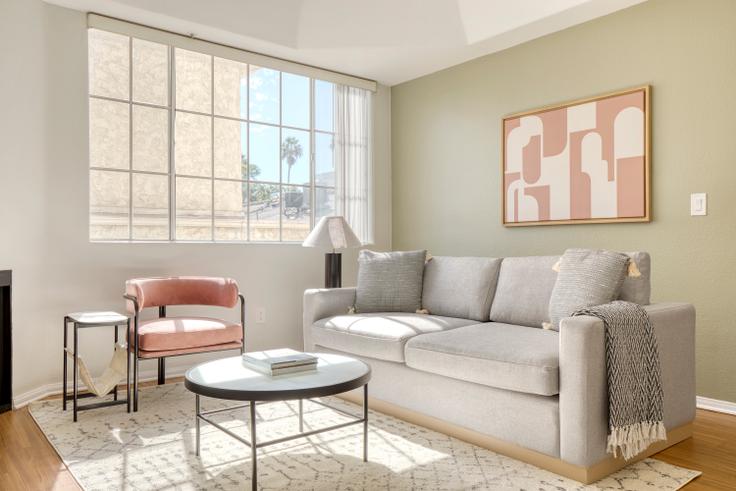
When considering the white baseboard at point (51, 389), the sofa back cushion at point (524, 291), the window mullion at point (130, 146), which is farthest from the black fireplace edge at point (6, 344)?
the sofa back cushion at point (524, 291)

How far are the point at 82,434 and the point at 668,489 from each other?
8.62ft

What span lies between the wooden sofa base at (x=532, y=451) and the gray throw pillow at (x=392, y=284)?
77 centimetres

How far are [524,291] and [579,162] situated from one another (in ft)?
3.84

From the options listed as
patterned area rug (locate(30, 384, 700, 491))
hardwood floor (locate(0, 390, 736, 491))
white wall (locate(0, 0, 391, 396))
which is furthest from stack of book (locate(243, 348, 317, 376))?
white wall (locate(0, 0, 391, 396))

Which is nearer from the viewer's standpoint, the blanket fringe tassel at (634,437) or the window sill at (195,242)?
the blanket fringe tassel at (634,437)

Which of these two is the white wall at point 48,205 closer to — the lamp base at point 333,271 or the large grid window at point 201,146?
the large grid window at point 201,146

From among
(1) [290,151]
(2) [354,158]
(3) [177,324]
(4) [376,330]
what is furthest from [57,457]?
(2) [354,158]

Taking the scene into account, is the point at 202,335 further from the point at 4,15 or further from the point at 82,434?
the point at 4,15

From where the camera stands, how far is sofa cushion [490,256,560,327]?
3057 millimetres

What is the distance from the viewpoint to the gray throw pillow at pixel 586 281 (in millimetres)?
2592

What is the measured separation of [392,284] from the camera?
3.75 meters

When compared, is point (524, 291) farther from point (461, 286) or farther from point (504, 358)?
point (504, 358)

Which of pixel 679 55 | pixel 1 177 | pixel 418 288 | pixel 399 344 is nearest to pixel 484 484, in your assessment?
pixel 399 344

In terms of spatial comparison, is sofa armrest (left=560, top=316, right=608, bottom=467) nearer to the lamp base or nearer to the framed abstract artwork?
the framed abstract artwork
